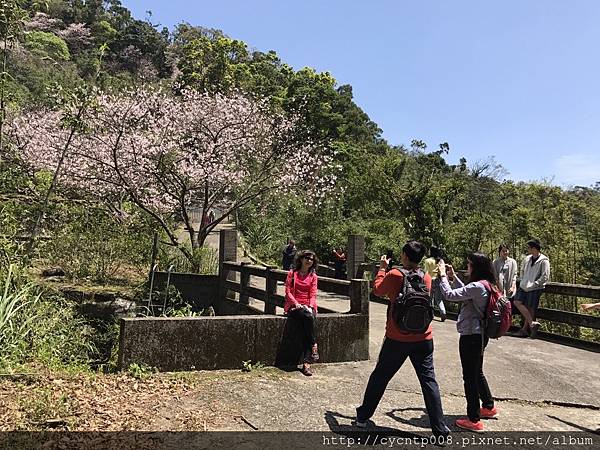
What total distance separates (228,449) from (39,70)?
4221 cm

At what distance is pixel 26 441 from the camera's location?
11.3ft

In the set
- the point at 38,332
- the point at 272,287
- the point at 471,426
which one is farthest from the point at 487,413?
the point at 38,332

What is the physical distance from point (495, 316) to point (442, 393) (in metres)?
1.63

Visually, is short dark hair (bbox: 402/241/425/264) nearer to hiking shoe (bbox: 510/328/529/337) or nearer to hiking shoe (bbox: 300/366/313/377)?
hiking shoe (bbox: 300/366/313/377)

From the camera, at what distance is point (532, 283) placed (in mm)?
8039

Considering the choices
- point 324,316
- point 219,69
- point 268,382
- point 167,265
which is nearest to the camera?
point 268,382

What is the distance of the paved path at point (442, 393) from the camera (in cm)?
453

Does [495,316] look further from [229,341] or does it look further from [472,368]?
[229,341]

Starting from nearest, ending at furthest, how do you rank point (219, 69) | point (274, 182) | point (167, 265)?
point (167, 265) → point (274, 182) → point (219, 69)

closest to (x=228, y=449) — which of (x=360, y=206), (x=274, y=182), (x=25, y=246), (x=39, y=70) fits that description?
(x=25, y=246)

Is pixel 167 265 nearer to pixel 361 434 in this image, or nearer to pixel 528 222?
pixel 361 434

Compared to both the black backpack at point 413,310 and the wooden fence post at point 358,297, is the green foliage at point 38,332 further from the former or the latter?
the black backpack at point 413,310

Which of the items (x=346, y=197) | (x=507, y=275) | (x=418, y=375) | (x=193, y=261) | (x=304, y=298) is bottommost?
(x=418, y=375)

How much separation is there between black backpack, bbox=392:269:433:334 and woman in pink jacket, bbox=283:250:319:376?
6.62 feet
